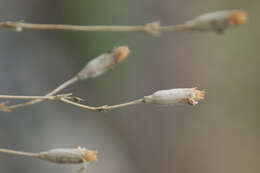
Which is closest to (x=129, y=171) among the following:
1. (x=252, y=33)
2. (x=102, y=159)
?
(x=102, y=159)

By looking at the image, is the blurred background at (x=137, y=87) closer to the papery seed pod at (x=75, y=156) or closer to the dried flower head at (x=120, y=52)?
the papery seed pod at (x=75, y=156)

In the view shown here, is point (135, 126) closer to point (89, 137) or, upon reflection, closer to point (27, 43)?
point (89, 137)

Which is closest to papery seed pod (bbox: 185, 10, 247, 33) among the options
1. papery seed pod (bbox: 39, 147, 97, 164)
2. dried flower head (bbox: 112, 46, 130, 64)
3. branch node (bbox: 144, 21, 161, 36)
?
branch node (bbox: 144, 21, 161, 36)

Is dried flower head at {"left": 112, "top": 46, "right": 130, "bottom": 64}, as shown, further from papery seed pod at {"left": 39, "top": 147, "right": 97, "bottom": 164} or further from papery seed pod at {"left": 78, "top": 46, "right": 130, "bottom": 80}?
papery seed pod at {"left": 39, "top": 147, "right": 97, "bottom": 164}

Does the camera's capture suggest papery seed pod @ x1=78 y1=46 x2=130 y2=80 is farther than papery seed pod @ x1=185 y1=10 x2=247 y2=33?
Yes

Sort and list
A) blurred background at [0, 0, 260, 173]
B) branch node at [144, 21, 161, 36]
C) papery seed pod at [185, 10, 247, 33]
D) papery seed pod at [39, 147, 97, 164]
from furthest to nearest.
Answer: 1. blurred background at [0, 0, 260, 173]
2. papery seed pod at [39, 147, 97, 164]
3. branch node at [144, 21, 161, 36]
4. papery seed pod at [185, 10, 247, 33]
